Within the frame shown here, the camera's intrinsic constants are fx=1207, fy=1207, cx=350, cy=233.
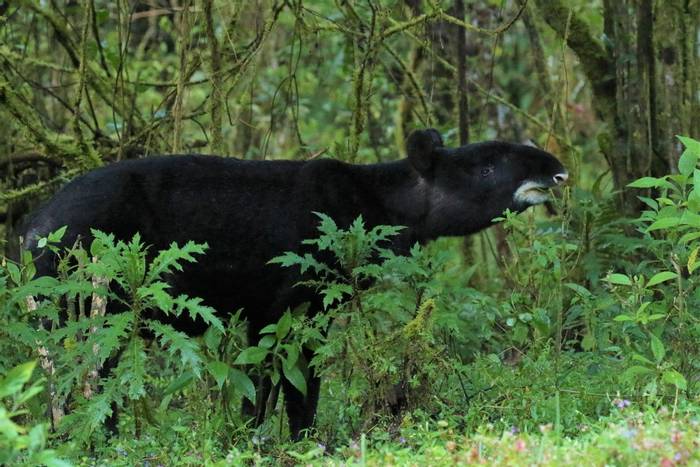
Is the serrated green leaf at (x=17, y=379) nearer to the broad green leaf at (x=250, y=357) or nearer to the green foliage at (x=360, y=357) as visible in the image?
the green foliage at (x=360, y=357)

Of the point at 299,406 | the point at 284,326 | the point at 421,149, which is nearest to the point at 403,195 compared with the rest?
the point at 421,149

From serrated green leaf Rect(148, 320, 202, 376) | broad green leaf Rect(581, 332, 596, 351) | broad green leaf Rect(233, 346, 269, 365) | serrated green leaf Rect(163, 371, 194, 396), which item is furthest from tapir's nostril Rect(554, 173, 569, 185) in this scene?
serrated green leaf Rect(148, 320, 202, 376)

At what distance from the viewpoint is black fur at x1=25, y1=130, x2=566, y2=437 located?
24.8ft

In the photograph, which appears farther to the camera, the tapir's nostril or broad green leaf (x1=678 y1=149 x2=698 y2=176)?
the tapir's nostril

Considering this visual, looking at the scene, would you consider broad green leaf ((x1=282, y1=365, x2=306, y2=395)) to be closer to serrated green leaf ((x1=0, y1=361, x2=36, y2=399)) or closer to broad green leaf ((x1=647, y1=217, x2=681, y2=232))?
broad green leaf ((x1=647, y1=217, x2=681, y2=232))

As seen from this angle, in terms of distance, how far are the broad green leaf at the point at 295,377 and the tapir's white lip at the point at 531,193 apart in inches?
90.6

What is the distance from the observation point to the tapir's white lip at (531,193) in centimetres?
824

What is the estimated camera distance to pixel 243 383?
21.9 ft

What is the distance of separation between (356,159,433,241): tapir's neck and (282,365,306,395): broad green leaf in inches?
68.3

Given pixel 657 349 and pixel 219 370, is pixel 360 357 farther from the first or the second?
pixel 657 349

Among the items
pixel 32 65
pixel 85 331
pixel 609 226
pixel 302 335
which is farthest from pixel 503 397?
pixel 32 65

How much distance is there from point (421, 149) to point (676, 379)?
115 inches

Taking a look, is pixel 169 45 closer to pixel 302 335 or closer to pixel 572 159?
pixel 572 159

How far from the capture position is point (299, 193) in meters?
7.96
